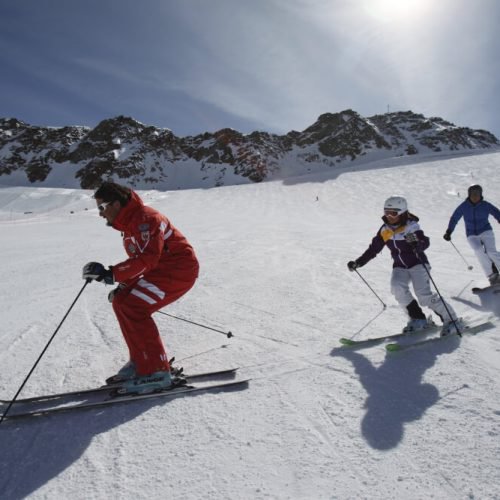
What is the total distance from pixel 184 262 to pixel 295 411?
67.9 inches

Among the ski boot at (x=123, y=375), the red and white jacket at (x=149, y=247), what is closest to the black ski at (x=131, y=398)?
the ski boot at (x=123, y=375)

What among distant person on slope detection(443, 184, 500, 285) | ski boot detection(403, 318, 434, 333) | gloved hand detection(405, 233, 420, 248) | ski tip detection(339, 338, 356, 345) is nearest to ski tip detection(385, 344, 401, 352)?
ski tip detection(339, 338, 356, 345)

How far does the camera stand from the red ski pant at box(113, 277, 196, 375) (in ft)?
10.6

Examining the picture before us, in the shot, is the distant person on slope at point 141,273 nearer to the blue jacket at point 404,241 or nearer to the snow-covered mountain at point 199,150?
the blue jacket at point 404,241

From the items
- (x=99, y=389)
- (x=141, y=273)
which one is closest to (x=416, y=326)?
(x=141, y=273)

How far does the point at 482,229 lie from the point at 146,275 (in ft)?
21.6

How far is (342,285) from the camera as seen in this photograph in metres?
6.88

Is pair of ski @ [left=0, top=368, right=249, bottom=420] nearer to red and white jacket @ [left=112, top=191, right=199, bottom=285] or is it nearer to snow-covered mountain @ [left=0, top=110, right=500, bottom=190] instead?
red and white jacket @ [left=112, top=191, right=199, bottom=285]

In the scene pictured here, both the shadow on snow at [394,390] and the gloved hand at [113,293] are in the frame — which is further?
the gloved hand at [113,293]

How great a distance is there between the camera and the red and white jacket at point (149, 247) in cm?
300

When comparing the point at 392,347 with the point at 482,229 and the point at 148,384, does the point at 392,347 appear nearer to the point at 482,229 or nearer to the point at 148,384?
the point at 148,384

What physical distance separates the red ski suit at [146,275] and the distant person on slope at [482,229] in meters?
5.79

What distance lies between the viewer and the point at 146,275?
11.1ft

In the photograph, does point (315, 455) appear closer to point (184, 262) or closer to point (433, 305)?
point (184, 262)
